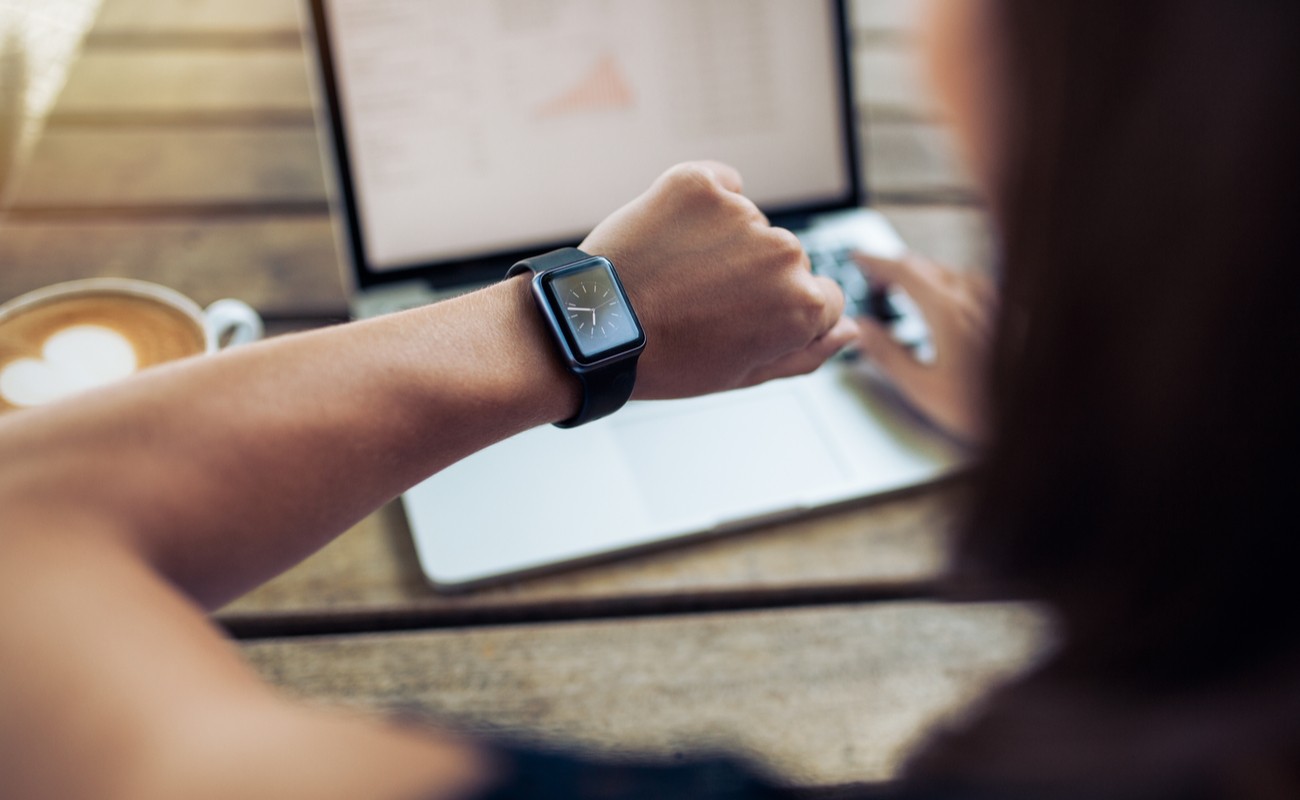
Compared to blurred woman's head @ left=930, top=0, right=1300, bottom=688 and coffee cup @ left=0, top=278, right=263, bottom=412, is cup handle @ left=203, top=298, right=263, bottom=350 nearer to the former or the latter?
coffee cup @ left=0, top=278, right=263, bottom=412

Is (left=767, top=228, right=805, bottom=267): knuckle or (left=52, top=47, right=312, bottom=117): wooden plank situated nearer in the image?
(left=767, top=228, right=805, bottom=267): knuckle

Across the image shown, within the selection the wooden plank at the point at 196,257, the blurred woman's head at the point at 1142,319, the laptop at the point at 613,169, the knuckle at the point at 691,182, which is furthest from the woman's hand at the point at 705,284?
the wooden plank at the point at 196,257

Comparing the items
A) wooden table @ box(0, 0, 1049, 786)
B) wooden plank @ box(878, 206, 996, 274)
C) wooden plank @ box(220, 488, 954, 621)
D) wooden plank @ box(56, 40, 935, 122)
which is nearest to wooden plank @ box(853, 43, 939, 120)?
wooden plank @ box(56, 40, 935, 122)

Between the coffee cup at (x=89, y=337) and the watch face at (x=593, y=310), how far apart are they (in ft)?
0.80

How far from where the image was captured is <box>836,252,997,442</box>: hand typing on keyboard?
26.1 inches

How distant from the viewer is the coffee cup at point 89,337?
599 mm

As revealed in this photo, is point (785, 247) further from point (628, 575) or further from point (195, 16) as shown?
point (195, 16)

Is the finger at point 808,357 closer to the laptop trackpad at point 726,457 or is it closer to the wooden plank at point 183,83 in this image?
the laptop trackpad at point 726,457

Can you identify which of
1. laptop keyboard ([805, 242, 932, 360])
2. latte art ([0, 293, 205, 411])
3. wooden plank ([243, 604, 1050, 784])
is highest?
latte art ([0, 293, 205, 411])

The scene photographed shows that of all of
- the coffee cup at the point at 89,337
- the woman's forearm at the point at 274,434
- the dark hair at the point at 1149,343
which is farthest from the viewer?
the coffee cup at the point at 89,337

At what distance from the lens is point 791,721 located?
0.53 meters

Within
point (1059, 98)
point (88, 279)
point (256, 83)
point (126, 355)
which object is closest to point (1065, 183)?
point (1059, 98)

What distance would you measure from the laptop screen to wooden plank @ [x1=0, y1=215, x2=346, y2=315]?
0.07 meters

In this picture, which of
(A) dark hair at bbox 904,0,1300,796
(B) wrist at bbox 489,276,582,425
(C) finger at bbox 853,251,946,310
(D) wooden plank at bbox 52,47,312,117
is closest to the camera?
(A) dark hair at bbox 904,0,1300,796
